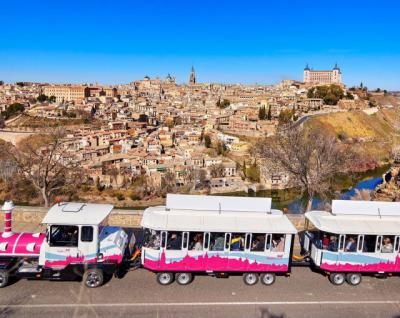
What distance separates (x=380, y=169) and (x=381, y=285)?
196 feet

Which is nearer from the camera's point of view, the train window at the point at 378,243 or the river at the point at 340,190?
the train window at the point at 378,243

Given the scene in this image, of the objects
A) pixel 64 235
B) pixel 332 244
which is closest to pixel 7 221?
pixel 64 235

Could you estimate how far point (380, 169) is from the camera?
2469 inches

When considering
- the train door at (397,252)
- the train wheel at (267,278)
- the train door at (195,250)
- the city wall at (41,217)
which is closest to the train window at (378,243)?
the train door at (397,252)

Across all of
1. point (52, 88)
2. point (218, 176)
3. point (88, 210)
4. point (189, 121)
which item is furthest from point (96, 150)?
point (52, 88)

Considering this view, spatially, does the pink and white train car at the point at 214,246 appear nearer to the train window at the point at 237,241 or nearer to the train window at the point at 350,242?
the train window at the point at 237,241

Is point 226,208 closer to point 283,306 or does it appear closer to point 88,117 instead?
point 283,306

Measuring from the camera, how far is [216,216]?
849 centimetres

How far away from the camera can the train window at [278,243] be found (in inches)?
324

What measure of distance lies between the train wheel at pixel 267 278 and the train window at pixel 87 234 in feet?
12.5

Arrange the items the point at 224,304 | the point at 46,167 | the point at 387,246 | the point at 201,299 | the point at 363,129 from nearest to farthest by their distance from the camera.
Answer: the point at 224,304 < the point at 201,299 < the point at 387,246 < the point at 46,167 < the point at 363,129

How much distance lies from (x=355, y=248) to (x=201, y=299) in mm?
3517

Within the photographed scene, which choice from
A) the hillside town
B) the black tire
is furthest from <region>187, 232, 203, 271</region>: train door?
the hillside town

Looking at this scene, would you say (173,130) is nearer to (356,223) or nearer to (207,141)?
(207,141)
